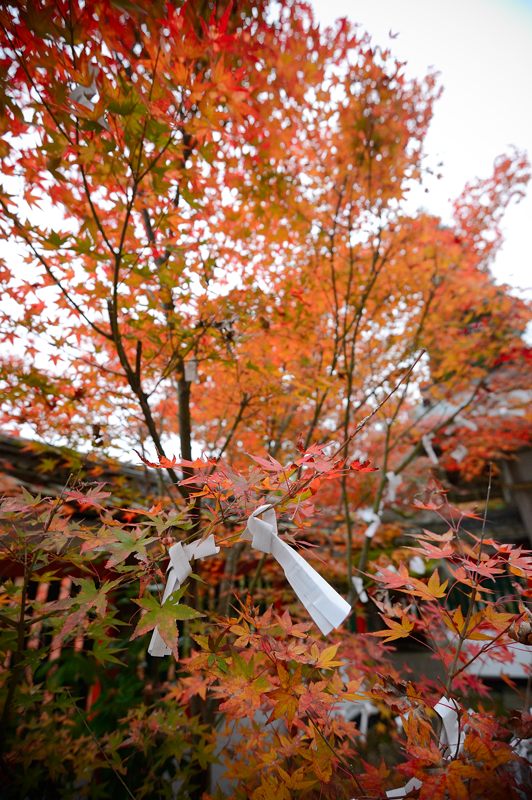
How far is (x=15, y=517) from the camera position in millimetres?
1630

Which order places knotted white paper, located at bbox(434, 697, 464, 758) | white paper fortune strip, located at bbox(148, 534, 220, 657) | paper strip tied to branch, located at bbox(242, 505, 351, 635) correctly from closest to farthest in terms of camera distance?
paper strip tied to branch, located at bbox(242, 505, 351, 635) → white paper fortune strip, located at bbox(148, 534, 220, 657) → knotted white paper, located at bbox(434, 697, 464, 758)

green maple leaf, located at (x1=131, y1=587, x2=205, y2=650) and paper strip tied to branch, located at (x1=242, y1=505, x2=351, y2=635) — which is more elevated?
paper strip tied to branch, located at (x1=242, y1=505, x2=351, y2=635)

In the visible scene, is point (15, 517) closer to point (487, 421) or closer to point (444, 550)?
point (444, 550)

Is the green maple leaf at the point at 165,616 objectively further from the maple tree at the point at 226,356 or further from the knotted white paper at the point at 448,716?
the knotted white paper at the point at 448,716

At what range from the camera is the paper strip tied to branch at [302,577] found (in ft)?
3.69

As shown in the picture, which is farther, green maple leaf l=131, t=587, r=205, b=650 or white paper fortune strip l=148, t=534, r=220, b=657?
white paper fortune strip l=148, t=534, r=220, b=657

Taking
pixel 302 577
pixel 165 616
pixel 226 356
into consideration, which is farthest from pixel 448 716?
pixel 226 356

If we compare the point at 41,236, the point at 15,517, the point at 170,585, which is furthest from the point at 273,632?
the point at 41,236

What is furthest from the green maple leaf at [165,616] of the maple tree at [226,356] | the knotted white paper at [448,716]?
the knotted white paper at [448,716]

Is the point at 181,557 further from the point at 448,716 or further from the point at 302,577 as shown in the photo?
the point at 448,716

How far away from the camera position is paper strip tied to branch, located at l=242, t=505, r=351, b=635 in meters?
1.13

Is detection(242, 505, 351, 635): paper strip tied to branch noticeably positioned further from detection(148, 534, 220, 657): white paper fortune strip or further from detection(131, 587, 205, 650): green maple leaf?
detection(131, 587, 205, 650): green maple leaf

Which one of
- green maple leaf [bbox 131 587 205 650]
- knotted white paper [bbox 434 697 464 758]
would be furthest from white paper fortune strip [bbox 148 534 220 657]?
knotted white paper [bbox 434 697 464 758]

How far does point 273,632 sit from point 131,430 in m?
2.78
